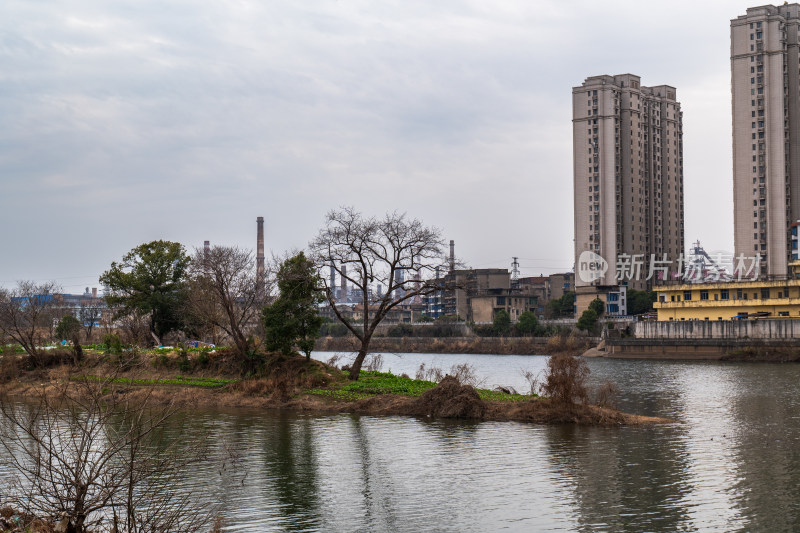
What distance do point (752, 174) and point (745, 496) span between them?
397 ft

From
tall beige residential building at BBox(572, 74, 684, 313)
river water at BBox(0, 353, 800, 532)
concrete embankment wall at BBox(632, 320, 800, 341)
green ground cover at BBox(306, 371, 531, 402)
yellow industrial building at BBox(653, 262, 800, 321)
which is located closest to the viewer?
river water at BBox(0, 353, 800, 532)

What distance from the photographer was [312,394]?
39.6 m

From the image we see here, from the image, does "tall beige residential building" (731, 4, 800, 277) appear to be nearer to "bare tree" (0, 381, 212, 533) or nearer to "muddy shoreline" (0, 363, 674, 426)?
"muddy shoreline" (0, 363, 674, 426)

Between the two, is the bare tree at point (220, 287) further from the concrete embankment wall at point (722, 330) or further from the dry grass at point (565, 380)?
the concrete embankment wall at point (722, 330)

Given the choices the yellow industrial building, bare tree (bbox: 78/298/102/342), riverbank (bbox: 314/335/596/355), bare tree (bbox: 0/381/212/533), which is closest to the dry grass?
bare tree (bbox: 0/381/212/533)

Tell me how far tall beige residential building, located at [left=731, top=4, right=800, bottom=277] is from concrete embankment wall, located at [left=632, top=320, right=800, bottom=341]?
35.1 meters

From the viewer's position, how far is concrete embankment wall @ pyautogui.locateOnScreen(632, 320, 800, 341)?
92688 millimetres

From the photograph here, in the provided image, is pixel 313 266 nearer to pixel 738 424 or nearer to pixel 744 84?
Result: pixel 738 424

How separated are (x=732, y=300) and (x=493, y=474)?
8686 cm

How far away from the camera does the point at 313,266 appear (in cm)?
4331

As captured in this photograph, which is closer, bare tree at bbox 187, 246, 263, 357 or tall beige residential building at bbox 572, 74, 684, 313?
bare tree at bbox 187, 246, 263, 357

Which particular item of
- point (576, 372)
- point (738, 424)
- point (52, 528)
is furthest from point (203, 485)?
point (738, 424)

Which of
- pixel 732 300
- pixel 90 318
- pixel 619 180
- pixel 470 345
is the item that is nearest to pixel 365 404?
pixel 90 318

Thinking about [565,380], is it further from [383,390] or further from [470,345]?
[470,345]
